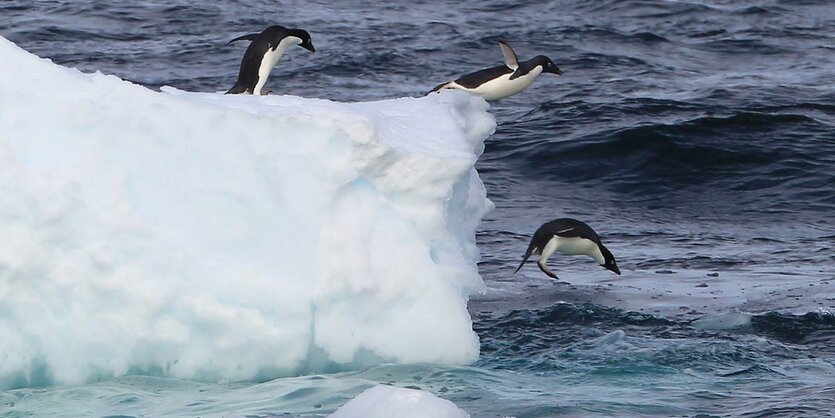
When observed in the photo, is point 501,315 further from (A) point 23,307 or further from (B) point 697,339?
(A) point 23,307

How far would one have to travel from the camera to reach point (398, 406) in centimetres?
511

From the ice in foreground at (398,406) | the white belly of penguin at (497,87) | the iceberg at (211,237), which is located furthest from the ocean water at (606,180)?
the white belly of penguin at (497,87)

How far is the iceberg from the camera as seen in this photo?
→ 6426 millimetres

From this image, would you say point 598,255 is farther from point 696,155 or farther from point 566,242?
point 696,155

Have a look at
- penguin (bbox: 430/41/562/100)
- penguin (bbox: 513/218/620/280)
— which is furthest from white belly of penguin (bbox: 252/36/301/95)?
penguin (bbox: 513/218/620/280)

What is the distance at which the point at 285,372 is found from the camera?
664 centimetres

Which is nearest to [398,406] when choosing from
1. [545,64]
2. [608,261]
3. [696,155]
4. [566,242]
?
[566,242]

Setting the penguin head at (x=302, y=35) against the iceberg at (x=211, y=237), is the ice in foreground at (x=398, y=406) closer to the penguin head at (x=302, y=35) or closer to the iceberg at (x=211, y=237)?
the iceberg at (x=211, y=237)

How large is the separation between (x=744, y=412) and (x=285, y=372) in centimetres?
208

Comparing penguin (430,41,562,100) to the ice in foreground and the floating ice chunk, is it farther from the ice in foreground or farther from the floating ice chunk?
the ice in foreground

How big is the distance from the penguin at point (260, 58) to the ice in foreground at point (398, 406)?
20.0 ft

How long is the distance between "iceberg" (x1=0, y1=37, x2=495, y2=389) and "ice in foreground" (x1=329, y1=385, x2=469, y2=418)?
136cm

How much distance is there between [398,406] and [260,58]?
6783mm

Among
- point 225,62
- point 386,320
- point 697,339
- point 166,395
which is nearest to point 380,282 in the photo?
point 386,320
